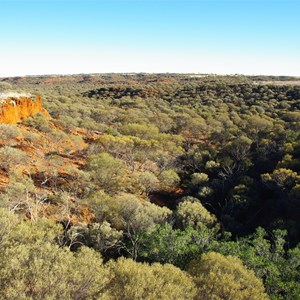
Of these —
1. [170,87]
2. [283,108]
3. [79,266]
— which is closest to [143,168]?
[79,266]

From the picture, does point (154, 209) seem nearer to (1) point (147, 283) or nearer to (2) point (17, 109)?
(1) point (147, 283)

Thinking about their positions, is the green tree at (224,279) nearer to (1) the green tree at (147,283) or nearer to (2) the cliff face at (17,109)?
(1) the green tree at (147,283)

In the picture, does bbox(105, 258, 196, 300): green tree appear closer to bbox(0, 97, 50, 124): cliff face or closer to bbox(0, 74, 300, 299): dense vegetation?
bbox(0, 74, 300, 299): dense vegetation

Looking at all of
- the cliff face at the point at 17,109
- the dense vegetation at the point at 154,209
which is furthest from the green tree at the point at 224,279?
the cliff face at the point at 17,109

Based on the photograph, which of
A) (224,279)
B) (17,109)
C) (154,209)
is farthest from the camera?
(17,109)

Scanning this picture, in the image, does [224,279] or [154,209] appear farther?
[154,209]

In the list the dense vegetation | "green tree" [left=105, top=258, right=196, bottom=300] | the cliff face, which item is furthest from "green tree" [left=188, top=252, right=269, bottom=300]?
the cliff face

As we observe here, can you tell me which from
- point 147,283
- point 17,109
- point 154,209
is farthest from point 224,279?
point 17,109
